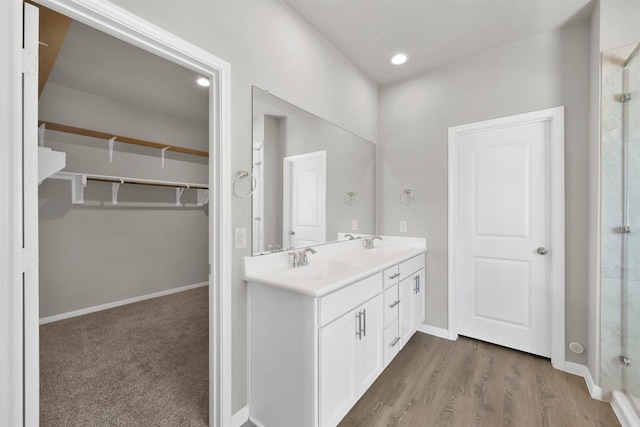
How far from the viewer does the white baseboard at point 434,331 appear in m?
2.62

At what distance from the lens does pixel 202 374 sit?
2020mm

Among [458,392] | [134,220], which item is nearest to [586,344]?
[458,392]

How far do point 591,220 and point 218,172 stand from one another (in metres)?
2.53

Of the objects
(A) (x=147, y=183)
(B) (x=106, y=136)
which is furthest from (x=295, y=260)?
(B) (x=106, y=136)

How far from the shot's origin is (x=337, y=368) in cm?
143

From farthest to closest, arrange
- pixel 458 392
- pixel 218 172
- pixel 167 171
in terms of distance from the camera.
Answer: pixel 167 171 < pixel 458 392 < pixel 218 172

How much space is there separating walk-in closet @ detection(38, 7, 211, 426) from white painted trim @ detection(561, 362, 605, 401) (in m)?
2.56

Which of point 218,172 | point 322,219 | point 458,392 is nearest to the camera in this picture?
point 218,172

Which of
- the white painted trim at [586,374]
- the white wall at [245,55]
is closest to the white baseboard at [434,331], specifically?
the white painted trim at [586,374]
